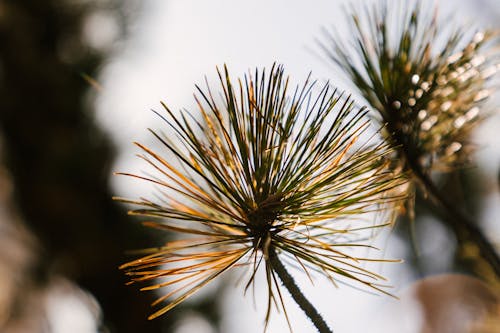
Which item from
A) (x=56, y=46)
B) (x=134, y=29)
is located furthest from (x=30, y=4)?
(x=134, y=29)

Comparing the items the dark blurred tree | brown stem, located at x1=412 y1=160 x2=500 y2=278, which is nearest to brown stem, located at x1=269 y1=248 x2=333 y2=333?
brown stem, located at x1=412 y1=160 x2=500 y2=278

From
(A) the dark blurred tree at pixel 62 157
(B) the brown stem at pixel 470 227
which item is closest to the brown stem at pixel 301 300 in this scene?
(B) the brown stem at pixel 470 227

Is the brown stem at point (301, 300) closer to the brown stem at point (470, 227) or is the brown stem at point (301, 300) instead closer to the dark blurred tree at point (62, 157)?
the brown stem at point (470, 227)

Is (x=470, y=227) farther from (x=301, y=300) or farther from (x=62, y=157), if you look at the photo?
(x=62, y=157)

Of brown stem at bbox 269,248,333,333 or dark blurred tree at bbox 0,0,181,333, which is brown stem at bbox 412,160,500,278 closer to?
brown stem at bbox 269,248,333,333

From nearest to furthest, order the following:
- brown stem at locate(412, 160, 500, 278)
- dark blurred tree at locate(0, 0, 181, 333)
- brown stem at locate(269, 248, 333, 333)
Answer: brown stem at locate(269, 248, 333, 333) → brown stem at locate(412, 160, 500, 278) → dark blurred tree at locate(0, 0, 181, 333)

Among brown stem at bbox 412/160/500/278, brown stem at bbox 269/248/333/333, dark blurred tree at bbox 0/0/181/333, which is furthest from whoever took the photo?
dark blurred tree at bbox 0/0/181/333

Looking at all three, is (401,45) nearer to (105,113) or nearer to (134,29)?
(105,113)

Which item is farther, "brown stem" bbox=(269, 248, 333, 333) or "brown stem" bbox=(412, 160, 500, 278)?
"brown stem" bbox=(412, 160, 500, 278)

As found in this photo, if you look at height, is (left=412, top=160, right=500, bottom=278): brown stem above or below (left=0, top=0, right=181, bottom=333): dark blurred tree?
below
